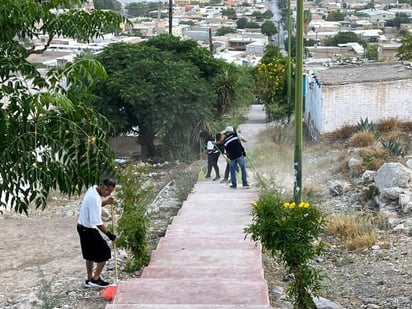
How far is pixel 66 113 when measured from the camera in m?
4.20

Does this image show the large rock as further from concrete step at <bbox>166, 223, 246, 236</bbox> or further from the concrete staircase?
concrete step at <bbox>166, 223, 246, 236</bbox>

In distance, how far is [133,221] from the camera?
26.5 feet

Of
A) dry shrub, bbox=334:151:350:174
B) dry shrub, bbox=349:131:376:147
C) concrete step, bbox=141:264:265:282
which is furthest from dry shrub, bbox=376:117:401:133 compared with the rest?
concrete step, bbox=141:264:265:282

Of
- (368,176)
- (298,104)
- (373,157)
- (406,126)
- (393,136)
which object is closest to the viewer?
(298,104)

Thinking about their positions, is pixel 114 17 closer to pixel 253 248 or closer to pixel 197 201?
pixel 253 248

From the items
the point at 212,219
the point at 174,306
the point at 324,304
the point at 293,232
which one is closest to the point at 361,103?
the point at 212,219

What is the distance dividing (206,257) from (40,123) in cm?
441

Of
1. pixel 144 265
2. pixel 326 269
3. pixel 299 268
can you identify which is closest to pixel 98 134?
pixel 299 268

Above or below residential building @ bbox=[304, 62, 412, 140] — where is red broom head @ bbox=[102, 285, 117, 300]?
above

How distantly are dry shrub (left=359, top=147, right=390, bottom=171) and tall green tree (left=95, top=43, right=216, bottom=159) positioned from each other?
282 inches

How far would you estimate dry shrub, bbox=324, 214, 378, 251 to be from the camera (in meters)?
9.88

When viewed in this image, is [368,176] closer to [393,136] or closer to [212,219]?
[212,219]

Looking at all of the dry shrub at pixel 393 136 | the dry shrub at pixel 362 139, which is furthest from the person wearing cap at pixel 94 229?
the dry shrub at pixel 393 136

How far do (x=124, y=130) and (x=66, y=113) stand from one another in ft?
63.0
